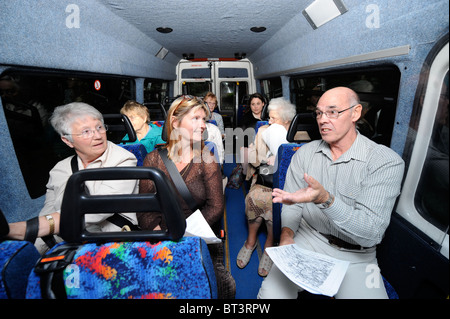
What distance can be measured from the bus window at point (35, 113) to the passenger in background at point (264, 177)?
2.33m

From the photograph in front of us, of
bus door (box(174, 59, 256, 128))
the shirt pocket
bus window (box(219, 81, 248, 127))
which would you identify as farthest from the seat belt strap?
bus window (box(219, 81, 248, 127))

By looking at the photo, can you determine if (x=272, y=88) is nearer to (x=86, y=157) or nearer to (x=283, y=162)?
(x=283, y=162)

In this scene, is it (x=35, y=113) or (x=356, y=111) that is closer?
(x=356, y=111)

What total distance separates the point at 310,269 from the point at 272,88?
20.8 feet

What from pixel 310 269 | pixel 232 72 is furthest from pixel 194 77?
pixel 310 269

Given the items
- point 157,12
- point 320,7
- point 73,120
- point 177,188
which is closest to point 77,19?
point 157,12

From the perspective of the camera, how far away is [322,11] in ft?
8.76

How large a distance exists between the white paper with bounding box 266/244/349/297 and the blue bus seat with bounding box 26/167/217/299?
50cm

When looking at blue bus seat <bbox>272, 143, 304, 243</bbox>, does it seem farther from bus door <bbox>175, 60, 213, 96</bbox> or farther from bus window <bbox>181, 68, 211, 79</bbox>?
bus window <bbox>181, 68, 211, 79</bbox>

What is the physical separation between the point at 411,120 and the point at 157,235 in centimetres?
188

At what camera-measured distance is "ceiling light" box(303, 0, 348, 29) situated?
7.91 ft

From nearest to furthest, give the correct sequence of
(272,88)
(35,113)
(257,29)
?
(35,113) → (257,29) → (272,88)

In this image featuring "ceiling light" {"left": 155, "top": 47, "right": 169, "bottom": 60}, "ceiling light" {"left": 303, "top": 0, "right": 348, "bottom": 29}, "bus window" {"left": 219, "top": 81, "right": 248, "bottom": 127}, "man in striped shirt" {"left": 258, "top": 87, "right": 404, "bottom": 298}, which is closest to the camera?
"man in striped shirt" {"left": 258, "top": 87, "right": 404, "bottom": 298}

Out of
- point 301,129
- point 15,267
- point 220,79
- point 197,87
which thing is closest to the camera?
point 15,267
